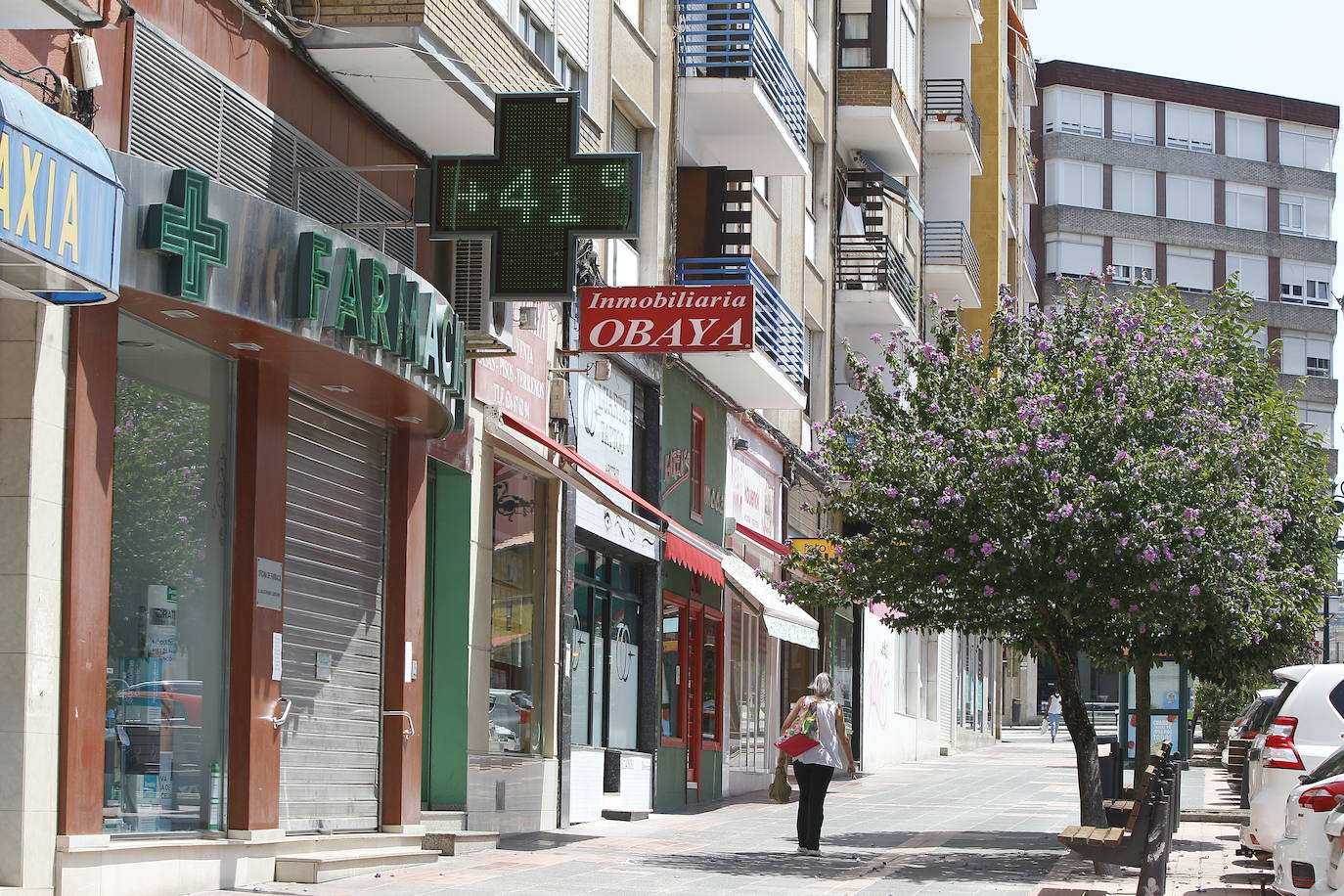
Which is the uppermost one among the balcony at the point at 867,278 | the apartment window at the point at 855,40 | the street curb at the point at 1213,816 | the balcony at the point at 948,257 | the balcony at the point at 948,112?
the balcony at the point at 948,112

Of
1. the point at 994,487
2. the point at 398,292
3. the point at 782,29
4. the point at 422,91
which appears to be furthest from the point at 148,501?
the point at 782,29

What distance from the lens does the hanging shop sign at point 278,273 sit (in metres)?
10.3

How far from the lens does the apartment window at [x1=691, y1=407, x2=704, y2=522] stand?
24.5 m

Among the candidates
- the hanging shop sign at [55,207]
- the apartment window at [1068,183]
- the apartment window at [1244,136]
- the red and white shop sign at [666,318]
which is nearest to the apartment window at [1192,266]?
the apartment window at [1068,183]

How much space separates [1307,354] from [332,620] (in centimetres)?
7729

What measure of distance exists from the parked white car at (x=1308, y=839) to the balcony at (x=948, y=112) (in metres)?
33.4

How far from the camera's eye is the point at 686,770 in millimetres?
24000

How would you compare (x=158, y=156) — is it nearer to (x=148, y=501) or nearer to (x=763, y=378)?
(x=148, y=501)

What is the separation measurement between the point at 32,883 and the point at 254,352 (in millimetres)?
3858

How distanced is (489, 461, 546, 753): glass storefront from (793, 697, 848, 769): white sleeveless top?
2832 millimetres

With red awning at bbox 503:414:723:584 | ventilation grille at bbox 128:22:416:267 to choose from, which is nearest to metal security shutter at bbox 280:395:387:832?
ventilation grille at bbox 128:22:416:267

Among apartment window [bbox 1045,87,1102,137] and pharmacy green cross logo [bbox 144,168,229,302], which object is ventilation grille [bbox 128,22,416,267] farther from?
apartment window [bbox 1045,87,1102,137]

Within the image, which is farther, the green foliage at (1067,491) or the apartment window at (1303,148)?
the apartment window at (1303,148)

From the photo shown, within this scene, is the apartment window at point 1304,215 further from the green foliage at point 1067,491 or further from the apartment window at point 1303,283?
the green foliage at point 1067,491
